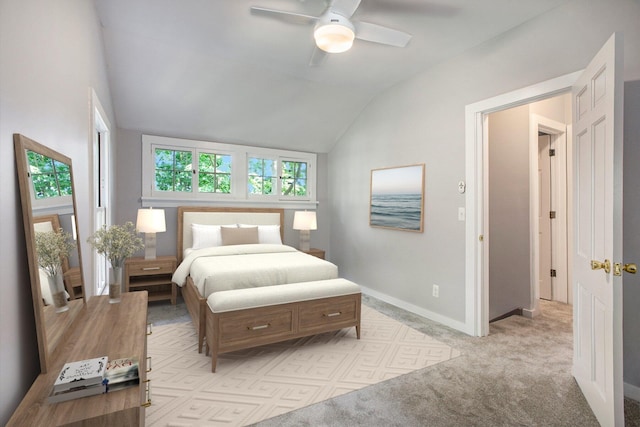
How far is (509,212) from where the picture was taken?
352 centimetres

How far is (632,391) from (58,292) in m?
3.29

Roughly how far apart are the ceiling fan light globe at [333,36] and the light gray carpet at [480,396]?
8.02 ft

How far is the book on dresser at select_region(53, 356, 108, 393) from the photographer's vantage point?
970 mm

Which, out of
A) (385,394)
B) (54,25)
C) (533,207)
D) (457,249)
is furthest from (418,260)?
(54,25)

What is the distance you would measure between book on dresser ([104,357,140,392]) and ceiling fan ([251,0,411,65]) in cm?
210

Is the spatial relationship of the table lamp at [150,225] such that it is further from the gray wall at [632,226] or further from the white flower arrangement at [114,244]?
the gray wall at [632,226]

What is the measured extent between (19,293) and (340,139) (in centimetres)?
451

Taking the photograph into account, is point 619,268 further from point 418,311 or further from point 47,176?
point 47,176

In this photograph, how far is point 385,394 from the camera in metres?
2.05

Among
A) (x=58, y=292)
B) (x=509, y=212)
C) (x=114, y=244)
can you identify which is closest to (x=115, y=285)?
(x=114, y=244)

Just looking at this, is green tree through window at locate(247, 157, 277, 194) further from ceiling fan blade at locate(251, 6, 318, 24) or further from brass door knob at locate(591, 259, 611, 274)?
brass door knob at locate(591, 259, 611, 274)

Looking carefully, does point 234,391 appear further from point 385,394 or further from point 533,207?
point 533,207

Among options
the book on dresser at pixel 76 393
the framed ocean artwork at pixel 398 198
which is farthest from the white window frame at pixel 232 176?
the book on dresser at pixel 76 393

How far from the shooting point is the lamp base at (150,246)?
3.87 metres
